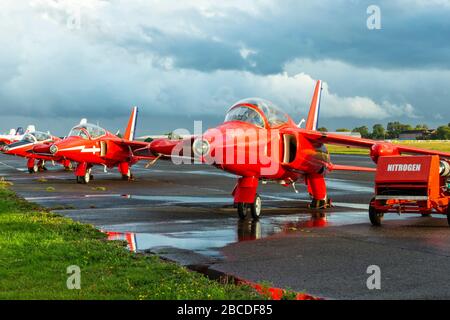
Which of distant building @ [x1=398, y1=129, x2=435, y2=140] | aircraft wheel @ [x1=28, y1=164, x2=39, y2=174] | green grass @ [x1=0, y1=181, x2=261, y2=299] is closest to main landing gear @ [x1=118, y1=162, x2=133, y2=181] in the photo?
aircraft wheel @ [x1=28, y1=164, x2=39, y2=174]

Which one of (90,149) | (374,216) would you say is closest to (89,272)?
(374,216)

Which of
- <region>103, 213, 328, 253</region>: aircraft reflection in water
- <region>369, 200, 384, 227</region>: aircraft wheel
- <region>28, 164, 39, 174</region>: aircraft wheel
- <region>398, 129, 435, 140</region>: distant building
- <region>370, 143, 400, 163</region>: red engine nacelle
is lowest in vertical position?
<region>103, 213, 328, 253</region>: aircraft reflection in water

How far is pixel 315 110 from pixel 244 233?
1111 cm

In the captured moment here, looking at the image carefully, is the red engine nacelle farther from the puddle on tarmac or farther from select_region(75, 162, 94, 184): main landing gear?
select_region(75, 162, 94, 184): main landing gear

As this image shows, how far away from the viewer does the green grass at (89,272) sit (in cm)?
706

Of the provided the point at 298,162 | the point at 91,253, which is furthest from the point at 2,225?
the point at 298,162

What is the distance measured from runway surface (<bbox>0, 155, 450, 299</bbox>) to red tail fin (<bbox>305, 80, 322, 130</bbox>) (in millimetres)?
2967

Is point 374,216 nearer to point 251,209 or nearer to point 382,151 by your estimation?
point 382,151

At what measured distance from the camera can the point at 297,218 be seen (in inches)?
624

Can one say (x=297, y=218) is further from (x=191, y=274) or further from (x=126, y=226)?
(x=191, y=274)

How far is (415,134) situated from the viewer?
195125 mm

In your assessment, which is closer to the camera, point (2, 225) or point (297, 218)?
point (2, 225)

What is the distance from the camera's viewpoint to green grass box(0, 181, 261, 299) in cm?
706
